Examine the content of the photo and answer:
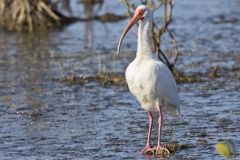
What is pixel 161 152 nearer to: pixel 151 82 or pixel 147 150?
pixel 147 150

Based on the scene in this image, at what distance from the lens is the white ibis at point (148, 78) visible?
8.70m

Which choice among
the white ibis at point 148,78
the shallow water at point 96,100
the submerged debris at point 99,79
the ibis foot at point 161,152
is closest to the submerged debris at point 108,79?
the submerged debris at point 99,79

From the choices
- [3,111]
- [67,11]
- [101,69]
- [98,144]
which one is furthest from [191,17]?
[98,144]

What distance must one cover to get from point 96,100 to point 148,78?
342cm

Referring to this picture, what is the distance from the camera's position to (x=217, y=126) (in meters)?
10.1

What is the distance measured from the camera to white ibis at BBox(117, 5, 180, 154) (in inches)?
343

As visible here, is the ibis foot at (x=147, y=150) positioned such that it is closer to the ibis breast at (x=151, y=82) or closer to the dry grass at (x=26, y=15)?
the ibis breast at (x=151, y=82)

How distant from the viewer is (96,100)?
12.0 meters

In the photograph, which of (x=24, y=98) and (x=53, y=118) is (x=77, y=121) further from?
(x=24, y=98)

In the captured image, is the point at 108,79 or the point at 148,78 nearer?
the point at 148,78

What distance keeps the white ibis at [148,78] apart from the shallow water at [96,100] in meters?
0.53

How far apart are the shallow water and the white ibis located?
531 mm

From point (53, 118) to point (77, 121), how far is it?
386 millimetres

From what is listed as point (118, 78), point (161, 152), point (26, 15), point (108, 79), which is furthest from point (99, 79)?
point (26, 15)
